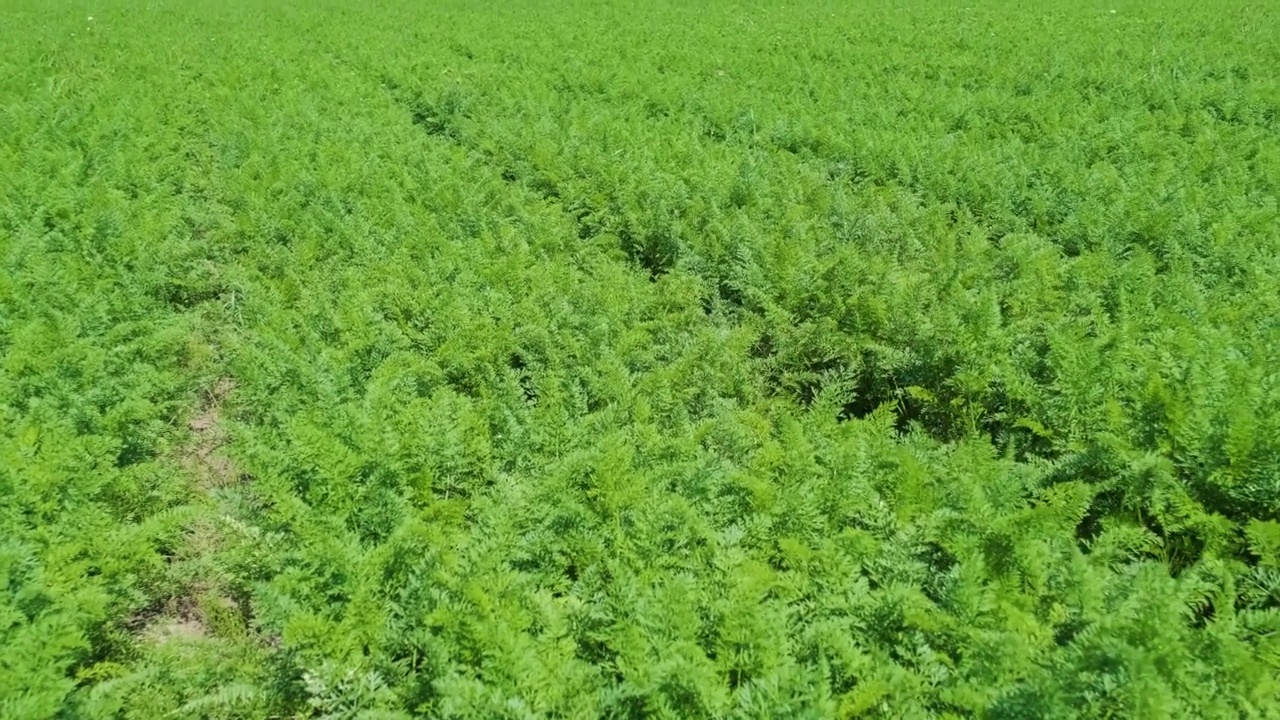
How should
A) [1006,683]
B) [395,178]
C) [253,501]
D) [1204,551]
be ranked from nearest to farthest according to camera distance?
[1006,683] < [1204,551] < [253,501] < [395,178]

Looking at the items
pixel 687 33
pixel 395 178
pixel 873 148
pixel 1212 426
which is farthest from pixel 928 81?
pixel 1212 426

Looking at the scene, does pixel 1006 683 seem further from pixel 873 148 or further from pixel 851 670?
pixel 873 148

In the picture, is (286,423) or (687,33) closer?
(286,423)

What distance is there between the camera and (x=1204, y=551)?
379cm

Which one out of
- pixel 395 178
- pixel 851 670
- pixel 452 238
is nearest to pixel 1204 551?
pixel 851 670

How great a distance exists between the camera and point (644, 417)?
15.5 feet

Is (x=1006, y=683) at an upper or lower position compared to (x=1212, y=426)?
lower

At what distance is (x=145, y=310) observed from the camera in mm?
6332

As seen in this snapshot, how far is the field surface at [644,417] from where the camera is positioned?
126 inches

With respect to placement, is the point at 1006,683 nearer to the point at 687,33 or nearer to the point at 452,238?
the point at 452,238

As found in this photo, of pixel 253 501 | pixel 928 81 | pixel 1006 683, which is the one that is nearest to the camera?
pixel 1006 683

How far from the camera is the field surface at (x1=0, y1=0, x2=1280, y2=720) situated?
3.19 metres

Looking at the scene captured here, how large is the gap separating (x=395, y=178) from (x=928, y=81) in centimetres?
897

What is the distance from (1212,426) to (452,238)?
5778 mm
